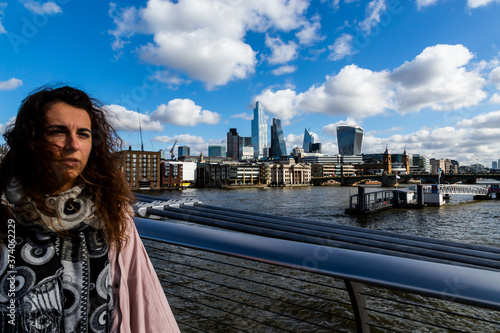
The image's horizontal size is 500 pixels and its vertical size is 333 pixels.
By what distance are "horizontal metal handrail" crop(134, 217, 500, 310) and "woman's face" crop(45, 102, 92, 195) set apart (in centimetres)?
40

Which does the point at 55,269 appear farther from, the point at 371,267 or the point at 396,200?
the point at 396,200

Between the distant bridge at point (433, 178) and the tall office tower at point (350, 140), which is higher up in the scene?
the tall office tower at point (350, 140)

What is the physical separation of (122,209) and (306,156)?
429 ft

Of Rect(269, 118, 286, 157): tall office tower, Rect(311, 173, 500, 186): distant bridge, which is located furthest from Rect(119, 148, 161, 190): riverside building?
Rect(269, 118, 286, 157): tall office tower

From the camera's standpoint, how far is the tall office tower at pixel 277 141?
162 meters

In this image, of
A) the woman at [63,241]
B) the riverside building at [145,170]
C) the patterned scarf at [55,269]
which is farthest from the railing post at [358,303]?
the riverside building at [145,170]

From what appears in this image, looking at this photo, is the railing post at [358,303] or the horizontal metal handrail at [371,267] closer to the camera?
the horizontal metal handrail at [371,267]

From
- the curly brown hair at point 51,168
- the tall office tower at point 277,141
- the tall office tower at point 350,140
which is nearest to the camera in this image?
the curly brown hair at point 51,168

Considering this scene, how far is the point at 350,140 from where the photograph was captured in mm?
147875

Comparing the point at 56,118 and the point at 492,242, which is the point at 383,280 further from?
the point at 492,242

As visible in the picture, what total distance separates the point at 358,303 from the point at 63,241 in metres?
0.97

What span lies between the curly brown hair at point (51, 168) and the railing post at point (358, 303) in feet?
2.50

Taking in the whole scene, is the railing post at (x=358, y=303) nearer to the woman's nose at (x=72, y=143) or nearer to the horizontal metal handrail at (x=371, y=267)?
the horizontal metal handrail at (x=371, y=267)

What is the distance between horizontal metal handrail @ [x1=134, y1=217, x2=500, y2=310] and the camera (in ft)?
2.18
